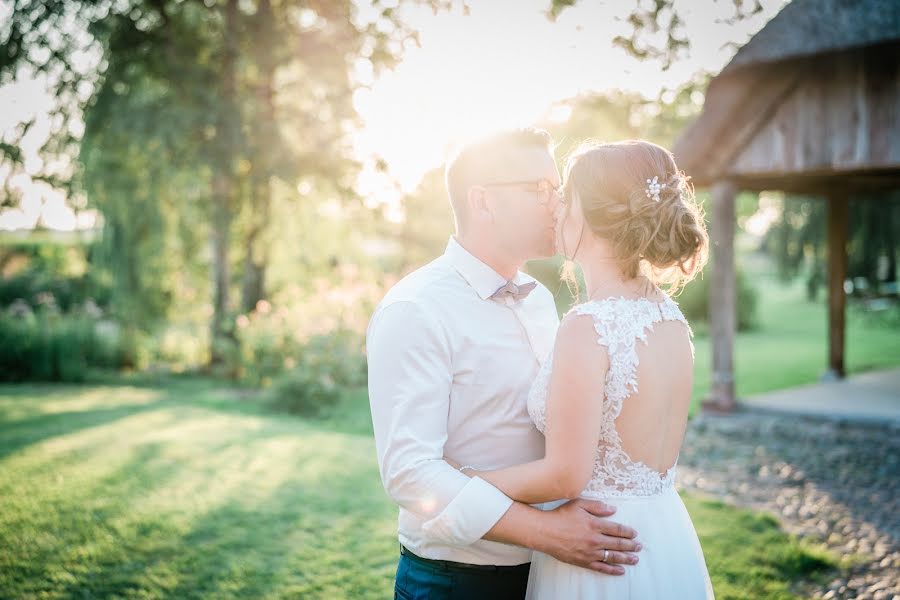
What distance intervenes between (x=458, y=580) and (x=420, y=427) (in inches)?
21.6

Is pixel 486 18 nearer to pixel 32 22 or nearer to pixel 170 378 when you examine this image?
pixel 32 22

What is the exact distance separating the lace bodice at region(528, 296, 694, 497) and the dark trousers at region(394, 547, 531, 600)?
0.39m

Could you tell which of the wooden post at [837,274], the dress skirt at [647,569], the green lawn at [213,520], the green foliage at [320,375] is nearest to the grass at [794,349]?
the wooden post at [837,274]

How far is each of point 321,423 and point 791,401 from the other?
6.24m

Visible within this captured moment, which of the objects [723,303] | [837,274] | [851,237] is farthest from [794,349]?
[723,303]

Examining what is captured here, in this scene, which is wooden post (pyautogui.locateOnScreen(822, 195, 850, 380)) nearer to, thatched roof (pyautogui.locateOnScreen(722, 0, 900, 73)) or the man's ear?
thatched roof (pyautogui.locateOnScreen(722, 0, 900, 73))

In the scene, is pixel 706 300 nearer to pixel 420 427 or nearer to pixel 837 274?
pixel 837 274

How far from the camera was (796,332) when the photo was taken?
2216cm

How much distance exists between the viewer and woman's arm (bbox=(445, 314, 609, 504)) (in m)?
2.00

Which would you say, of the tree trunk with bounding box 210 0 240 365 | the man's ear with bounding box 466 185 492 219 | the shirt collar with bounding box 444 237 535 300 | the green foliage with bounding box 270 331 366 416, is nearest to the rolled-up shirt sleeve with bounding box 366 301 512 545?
the shirt collar with bounding box 444 237 535 300

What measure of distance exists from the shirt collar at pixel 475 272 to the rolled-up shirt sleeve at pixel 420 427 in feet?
0.82

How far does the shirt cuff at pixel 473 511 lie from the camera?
6.77 feet

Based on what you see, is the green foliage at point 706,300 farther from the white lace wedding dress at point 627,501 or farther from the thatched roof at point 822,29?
the white lace wedding dress at point 627,501

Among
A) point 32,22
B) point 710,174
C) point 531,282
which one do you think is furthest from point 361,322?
point 531,282
